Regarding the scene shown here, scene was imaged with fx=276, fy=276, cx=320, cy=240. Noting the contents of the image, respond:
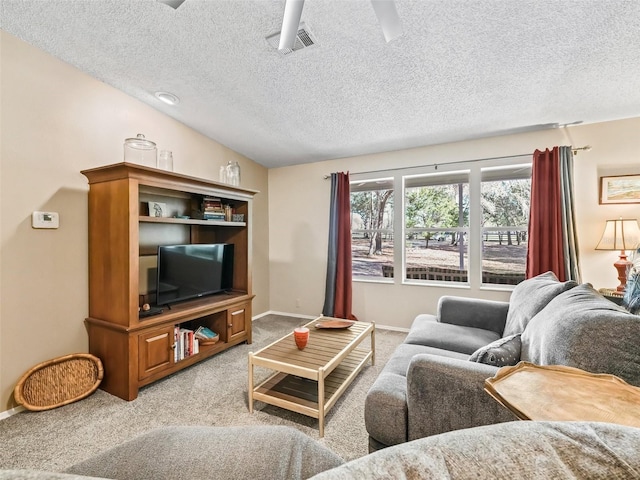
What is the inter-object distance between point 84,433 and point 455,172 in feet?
13.8

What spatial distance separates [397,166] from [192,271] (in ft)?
9.33

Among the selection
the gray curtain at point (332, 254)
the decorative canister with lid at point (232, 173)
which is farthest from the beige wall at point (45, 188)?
the gray curtain at point (332, 254)

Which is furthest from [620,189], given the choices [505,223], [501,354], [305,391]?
[305,391]

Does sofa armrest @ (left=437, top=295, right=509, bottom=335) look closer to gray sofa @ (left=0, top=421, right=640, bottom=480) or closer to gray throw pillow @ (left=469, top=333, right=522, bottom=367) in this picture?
gray throw pillow @ (left=469, top=333, right=522, bottom=367)

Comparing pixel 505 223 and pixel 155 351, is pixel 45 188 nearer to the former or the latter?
pixel 155 351

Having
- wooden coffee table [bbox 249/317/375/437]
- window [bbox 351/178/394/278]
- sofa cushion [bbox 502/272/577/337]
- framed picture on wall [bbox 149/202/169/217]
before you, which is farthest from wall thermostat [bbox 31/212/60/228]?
sofa cushion [bbox 502/272/577/337]

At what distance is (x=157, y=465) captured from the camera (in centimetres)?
72

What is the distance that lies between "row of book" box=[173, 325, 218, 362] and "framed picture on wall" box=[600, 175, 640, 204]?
433 centimetres

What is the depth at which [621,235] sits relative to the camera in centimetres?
259

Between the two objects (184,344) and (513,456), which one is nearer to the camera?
(513,456)

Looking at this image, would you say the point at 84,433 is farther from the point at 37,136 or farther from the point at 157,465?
the point at 37,136

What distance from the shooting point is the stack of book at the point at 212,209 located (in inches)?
117

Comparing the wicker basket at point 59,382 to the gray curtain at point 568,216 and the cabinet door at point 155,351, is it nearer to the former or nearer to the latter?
the cabinet door at point 155,351

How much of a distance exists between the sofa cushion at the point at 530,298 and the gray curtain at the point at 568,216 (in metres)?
0.87
